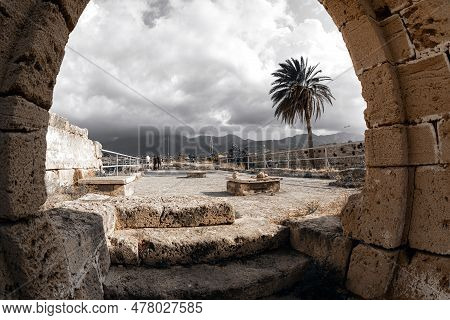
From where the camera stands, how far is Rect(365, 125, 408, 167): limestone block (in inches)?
96.5


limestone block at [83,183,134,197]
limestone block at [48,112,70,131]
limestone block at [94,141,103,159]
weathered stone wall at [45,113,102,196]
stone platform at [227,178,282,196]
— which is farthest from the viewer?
limestone block at [94,141,103,159]

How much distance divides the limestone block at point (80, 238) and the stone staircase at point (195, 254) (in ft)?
0.82

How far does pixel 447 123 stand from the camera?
7.41 ft

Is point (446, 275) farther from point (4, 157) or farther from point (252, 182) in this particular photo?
point (252, 182)

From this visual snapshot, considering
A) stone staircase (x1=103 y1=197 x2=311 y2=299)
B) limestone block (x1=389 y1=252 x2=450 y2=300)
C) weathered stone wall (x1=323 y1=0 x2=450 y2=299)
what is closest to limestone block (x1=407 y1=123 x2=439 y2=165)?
weathered stone wall (x1=323 y1=0 x2=450 y2=299)

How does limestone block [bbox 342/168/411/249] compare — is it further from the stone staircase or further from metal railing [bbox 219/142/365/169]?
metal railing [bbox 219/142/365/169]

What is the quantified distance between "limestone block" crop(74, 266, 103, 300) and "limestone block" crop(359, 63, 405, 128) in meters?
2.72

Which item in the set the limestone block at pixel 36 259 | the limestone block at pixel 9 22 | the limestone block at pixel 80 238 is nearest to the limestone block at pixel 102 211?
the limestone block at pixel 80 238

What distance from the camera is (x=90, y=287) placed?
2.02 metres

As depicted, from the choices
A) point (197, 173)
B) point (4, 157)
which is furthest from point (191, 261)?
point (197, 173)

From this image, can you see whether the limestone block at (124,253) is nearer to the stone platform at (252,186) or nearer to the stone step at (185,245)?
the stone step at (185,245)

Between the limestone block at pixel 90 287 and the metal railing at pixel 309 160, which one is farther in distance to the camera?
the metal railing at pixel 309 160

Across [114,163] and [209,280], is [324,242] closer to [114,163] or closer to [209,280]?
[209,280]

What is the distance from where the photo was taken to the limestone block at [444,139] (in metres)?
2.25
